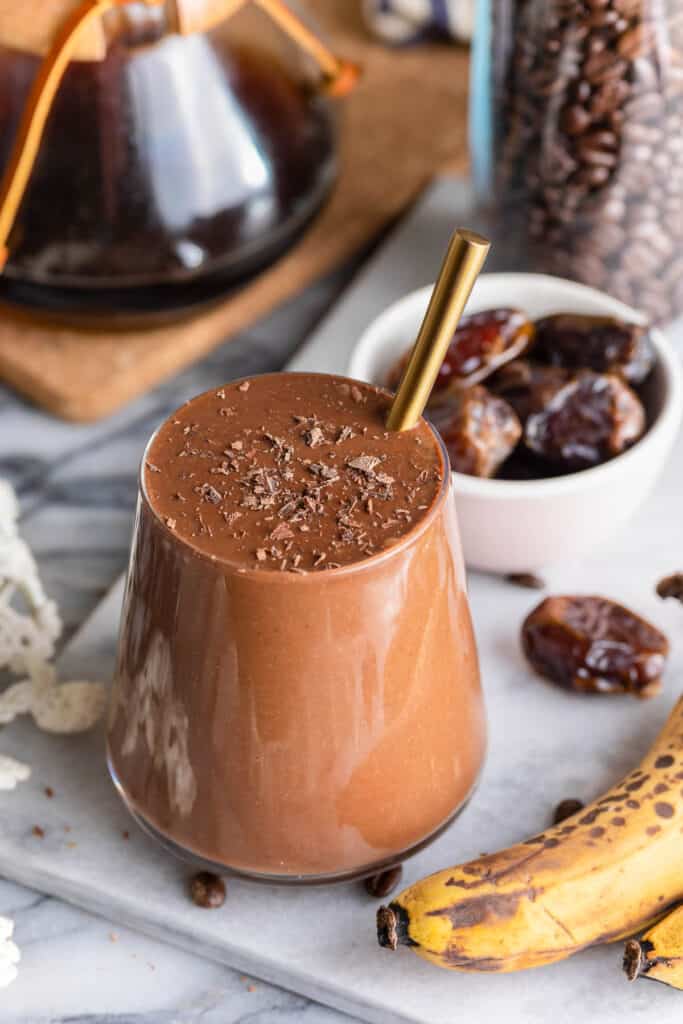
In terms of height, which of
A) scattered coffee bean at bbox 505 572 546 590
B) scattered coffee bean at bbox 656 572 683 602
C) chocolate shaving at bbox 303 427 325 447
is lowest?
scattered coffee bean at bbox 505 572 546 590

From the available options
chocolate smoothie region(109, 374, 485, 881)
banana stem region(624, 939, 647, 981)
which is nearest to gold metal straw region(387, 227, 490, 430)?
chocolate smoothie region(109, 374, 485, 881)

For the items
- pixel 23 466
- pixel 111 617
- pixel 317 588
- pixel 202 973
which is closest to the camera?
pixel 317 588

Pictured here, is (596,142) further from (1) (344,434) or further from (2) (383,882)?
(2) (383,882)

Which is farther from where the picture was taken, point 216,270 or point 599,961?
point 216,270

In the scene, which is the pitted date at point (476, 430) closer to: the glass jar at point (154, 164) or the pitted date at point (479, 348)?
the pitted date at point (479, 348)

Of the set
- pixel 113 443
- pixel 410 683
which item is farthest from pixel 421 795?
pixel 113 443

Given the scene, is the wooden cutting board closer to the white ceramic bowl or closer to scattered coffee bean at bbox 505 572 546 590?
the white ceramic bowl

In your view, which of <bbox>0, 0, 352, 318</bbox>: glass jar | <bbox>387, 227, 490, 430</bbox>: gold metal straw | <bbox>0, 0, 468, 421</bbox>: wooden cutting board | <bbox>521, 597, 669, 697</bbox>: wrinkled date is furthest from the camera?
<bbox>0, 0, 468, 421</bbox>: wooden cutting board

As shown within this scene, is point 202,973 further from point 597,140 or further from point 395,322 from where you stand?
point 597,140
